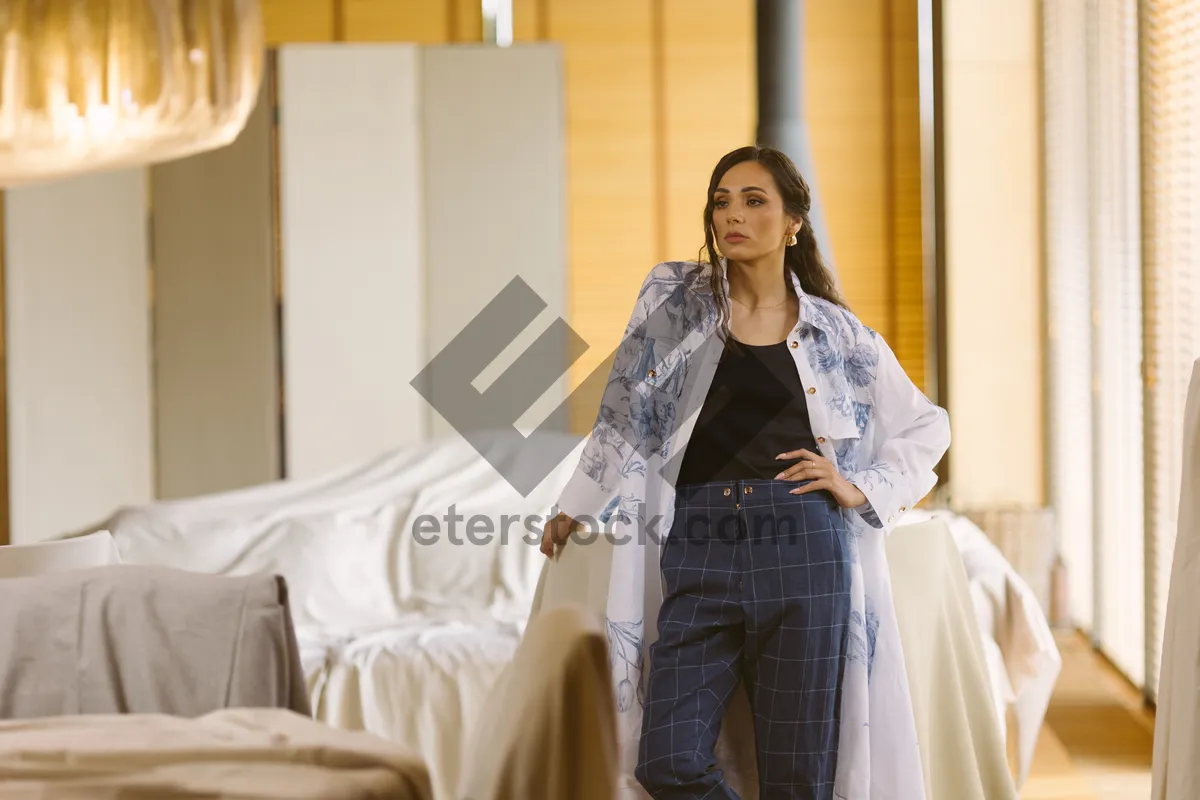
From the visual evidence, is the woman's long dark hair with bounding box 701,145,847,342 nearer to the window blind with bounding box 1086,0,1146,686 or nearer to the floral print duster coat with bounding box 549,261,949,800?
the floral print duster coat with bounding box 549,261,949,800

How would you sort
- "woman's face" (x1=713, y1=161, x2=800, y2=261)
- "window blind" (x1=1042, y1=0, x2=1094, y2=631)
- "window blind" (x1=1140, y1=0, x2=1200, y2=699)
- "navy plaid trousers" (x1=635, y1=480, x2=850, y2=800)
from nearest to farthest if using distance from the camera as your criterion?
"navy plaid trousers" (x1=635, y1=480, x2=850, y2=800) → "woman's face" (x1=713, y1=161, x2=800, y2=261) → "window blind" (x1=1140, y1=0, x2=1200, y2=699) → "window blind" (x1=1042, y1=0, x2=1094, y2=631)

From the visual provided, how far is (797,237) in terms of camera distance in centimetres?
206

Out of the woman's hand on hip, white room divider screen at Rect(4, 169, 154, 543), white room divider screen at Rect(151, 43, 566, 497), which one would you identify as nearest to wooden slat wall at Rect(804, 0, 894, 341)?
white room divider screen at Rect(151, 43, 566, 497)

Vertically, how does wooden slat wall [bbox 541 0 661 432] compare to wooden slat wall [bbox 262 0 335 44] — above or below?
below

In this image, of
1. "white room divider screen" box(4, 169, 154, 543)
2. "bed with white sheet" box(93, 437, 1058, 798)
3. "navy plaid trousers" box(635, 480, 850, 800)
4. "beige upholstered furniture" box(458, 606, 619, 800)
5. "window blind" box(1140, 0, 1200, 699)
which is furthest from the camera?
"white room divider screen" box(4, 169, 154, 543)

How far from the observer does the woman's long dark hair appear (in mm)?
1966

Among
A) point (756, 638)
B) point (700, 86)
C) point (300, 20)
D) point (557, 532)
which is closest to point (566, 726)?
point (756, 638)

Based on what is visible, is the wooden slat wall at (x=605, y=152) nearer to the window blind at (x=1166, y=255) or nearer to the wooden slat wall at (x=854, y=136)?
the wooden slat wall at (x=854, y=136)

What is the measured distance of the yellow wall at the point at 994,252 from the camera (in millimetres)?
4785

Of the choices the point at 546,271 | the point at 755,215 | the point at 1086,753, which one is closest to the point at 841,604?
the point at 755,215

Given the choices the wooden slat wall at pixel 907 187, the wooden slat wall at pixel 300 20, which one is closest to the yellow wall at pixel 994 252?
the wooden slat wall at pixel 907 187

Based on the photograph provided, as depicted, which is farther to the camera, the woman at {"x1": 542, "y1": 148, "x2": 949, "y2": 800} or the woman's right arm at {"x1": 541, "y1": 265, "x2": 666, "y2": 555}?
the woman's right arm at {"x1": 541, "y1": 265, "x2": 666, "y2": 555}

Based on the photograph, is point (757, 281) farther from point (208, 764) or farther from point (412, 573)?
point (412, 573)

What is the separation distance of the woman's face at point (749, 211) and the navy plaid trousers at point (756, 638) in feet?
1.26
